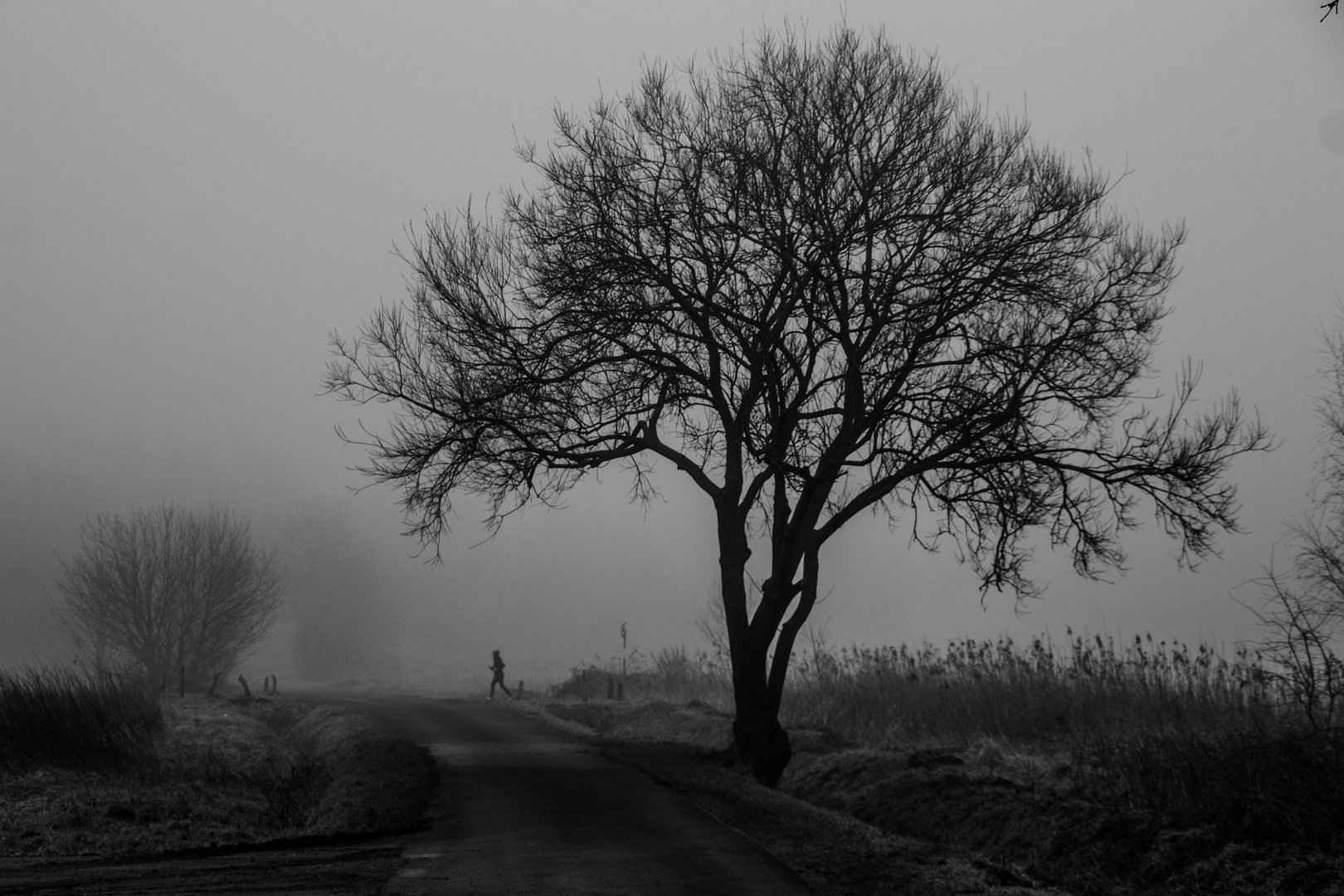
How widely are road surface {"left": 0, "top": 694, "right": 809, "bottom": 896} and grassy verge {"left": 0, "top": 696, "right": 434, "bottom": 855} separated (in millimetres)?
727

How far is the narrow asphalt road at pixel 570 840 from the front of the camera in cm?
824

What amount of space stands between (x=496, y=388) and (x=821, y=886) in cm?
894

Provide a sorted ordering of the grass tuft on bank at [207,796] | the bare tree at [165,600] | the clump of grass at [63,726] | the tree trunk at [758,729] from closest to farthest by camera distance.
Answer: the grass tuft on bank at [207,796] → the clump of grass at [63,726] → the tree trunk at [758,729] → the bare tree at [165,600]

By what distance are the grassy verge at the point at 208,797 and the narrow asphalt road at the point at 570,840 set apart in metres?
0.78

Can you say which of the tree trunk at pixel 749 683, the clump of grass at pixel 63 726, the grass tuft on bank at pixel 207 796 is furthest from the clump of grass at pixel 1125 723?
the clump of grass at pixel 63 726

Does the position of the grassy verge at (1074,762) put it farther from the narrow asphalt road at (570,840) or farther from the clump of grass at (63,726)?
the clump of grass at (63,726)

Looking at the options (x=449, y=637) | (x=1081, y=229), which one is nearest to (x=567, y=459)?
(x=1081, y=229)

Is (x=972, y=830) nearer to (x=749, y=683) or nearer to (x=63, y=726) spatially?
(x=749, y=683)

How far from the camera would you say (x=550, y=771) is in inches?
602

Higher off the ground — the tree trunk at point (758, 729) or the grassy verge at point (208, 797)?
the tree trunk at point (758, 729)

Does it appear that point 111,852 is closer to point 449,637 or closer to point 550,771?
point 550,771

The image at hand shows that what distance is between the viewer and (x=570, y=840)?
10195 millimetres

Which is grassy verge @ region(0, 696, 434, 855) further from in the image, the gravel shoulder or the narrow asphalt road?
the gravel shoulder

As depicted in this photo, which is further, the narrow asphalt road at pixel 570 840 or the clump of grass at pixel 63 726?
the clump of grass at pixel 63 726
